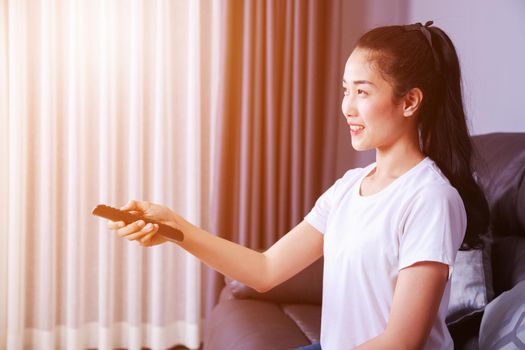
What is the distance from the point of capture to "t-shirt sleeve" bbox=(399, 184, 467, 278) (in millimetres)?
1000

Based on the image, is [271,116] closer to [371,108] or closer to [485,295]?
[485,295]

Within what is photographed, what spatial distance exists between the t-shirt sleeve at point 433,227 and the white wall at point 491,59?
3.84ft

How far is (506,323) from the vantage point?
1.19 meters

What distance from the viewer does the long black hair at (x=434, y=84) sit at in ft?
3.72

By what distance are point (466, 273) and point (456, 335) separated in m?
→ 0.16

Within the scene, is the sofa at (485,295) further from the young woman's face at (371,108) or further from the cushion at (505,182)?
the young woman's face at (371,108)

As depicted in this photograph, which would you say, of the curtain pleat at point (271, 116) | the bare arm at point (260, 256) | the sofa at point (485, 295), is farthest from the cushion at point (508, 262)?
the curtain pleat at point (271, 116)

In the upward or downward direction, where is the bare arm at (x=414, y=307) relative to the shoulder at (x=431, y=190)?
downward

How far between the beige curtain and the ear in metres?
1.88

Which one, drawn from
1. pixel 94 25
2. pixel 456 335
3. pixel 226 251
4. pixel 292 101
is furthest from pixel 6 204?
pixel 456 335

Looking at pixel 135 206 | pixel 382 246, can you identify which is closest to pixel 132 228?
pixel 135 206

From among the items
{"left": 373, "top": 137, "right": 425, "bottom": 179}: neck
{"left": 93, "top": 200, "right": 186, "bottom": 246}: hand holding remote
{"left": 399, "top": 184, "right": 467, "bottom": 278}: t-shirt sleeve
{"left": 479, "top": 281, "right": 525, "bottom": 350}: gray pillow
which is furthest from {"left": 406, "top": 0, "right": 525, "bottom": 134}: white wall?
{"left": 93, "top": 200, "right": 186, "bottom": 246}: hand holding remote

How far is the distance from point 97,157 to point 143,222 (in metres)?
1.86

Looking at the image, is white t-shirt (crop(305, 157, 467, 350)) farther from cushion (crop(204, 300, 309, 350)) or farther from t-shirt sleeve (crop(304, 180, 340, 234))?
cushion (crop(204, 300, 309, 350))
